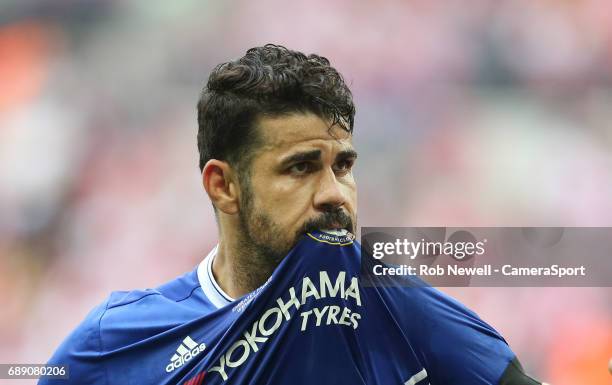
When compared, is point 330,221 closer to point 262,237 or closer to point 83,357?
point 262,237

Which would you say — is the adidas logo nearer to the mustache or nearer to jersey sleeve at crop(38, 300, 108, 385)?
jersey sleeve at crop(38, 300, 108, 385)

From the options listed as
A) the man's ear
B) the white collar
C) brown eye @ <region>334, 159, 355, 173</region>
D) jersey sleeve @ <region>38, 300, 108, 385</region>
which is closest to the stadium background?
the white collar

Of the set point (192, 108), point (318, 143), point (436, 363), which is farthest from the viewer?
point (192, 108)

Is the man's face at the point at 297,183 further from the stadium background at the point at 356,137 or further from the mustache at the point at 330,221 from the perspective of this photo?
the stadium background at the point at 356,137

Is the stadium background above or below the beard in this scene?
above

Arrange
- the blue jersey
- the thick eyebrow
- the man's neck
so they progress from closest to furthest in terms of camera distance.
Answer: the blue jersey → the thick eyebrow → the man's neck

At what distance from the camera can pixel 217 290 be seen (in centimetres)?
293

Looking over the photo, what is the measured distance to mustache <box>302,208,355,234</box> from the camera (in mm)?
2484

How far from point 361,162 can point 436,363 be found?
3.88m

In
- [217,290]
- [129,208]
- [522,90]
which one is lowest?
[217,290]

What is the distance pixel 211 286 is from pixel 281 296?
2.02ft

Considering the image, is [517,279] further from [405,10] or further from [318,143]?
[405,10]

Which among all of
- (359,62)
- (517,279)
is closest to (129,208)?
(359,62)

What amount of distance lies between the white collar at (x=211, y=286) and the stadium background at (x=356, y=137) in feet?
9.78
